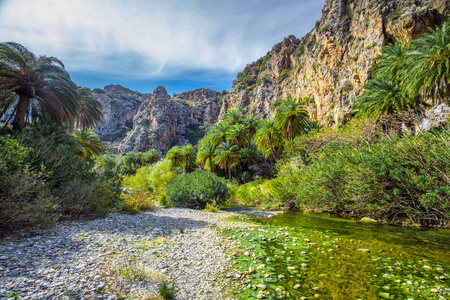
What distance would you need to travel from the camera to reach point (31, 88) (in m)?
12.2

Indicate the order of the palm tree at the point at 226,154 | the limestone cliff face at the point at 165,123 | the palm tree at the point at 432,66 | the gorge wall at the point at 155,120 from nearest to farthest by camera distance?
the palm tree at the point at 432,66 < the palm tree at the point at 226,154 < the limestone cliff face at the point at 165,123 < the gorge wall at the point at 155,120

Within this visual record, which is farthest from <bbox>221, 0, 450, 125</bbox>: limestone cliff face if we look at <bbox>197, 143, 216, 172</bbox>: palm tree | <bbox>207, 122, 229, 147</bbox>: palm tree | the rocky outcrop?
the rocky outcrop

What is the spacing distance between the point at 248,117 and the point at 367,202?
105 feet

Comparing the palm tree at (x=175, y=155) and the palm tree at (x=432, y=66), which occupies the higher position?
the palm tree at (x=432, y=66)

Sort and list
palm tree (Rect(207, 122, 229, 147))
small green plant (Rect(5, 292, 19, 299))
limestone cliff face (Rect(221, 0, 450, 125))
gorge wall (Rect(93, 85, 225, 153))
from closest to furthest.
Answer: small green plant (Rect(5, 292, 19, 299)) → limestone cliff face (Rect(221, 0, 450, 125)) → palm tree (Rect(207, 122, 229, 147)) → gorge wall (Rect(93, 85, 225, 153))

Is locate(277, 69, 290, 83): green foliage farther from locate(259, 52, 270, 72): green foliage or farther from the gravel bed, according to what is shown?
the gravel bed

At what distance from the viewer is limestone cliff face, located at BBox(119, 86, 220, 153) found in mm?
106250

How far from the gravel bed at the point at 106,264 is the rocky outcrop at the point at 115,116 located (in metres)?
140

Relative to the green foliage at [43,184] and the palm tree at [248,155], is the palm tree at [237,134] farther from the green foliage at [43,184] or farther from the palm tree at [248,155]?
the green foliage at [43,184]

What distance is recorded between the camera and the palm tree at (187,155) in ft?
147

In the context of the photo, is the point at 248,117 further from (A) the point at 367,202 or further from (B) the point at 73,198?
(B) the point at 73,198

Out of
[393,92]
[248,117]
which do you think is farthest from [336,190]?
[248,117]

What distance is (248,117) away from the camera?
137ft

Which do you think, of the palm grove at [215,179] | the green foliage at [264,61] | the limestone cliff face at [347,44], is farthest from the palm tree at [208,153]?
the green foliage at [264,61]
